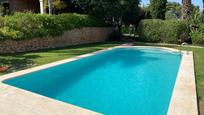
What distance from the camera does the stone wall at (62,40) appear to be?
57.6 feet

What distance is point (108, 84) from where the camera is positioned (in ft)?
37.6

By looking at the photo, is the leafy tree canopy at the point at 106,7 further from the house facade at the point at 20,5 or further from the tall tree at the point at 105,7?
the house facade at the point at 20,5

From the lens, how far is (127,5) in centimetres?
2836

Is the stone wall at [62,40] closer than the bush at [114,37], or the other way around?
the stone wall at [62,40]

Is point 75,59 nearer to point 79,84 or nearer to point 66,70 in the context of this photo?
point 66,70

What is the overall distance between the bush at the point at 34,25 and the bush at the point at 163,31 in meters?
7.55

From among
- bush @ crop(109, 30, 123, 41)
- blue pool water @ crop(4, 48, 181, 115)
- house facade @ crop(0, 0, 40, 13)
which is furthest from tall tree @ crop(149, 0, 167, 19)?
blue pool water @ crop(4, 48, 181, 115)

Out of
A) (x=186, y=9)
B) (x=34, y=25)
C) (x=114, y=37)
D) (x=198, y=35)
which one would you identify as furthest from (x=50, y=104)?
(x=186, y=9)

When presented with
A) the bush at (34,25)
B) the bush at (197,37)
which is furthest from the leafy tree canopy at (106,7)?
the bush at (197,37)

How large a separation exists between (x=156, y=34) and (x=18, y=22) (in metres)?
15.2

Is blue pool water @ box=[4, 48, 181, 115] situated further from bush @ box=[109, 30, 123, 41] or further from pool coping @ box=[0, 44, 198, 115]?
bush @ box=[109, 30, 123, 41]

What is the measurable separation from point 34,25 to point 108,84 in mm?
10537

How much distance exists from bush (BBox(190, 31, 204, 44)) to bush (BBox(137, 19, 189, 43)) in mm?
890

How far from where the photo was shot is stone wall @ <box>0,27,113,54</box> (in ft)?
57.6
